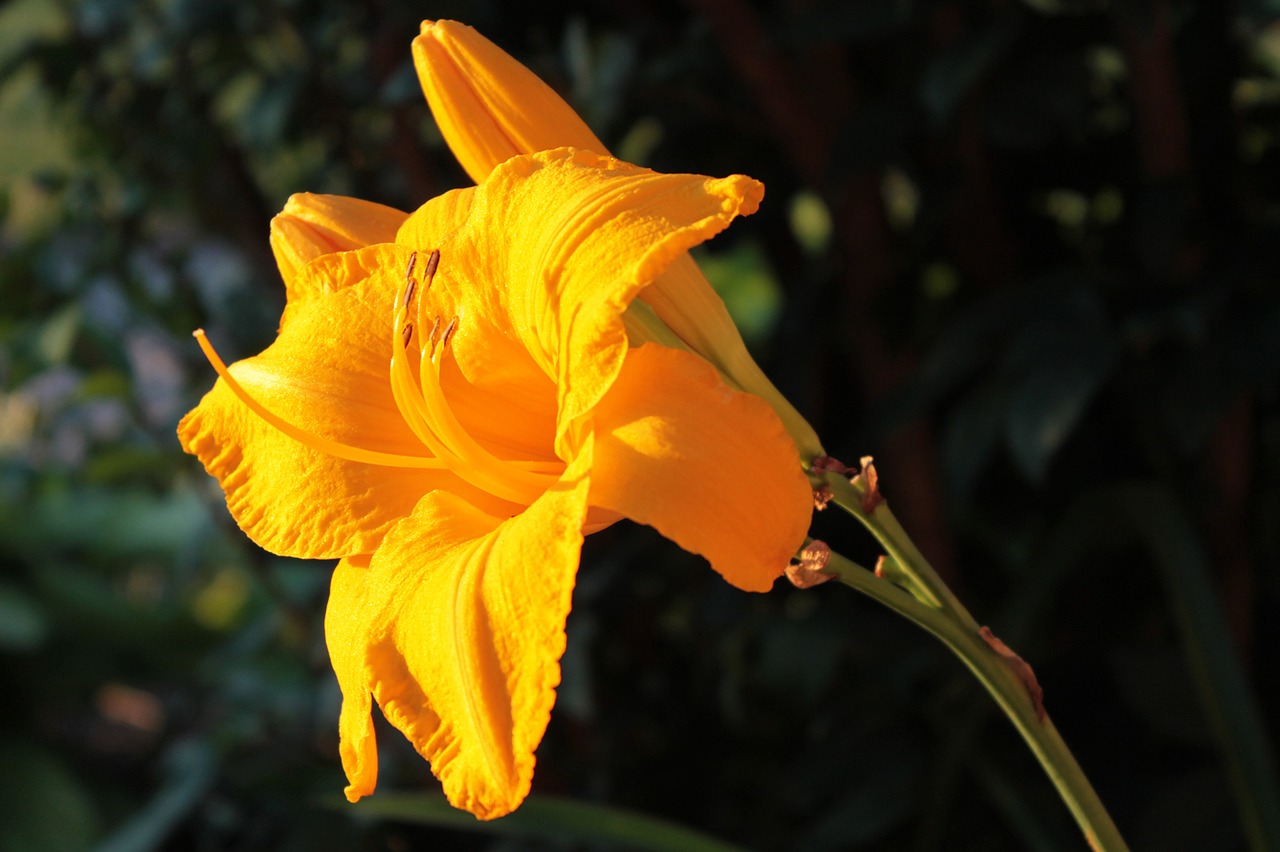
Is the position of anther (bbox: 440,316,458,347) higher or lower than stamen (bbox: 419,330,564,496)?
higher

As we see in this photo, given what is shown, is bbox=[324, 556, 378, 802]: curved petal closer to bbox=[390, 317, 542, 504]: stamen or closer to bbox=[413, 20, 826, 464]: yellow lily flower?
bbox=[390, 317, 542, 504]: stamen

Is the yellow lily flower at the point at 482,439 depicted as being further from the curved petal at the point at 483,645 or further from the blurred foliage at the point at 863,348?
the blurred foliage at the point at 863,348

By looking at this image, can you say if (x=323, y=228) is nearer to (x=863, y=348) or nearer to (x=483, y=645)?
(x=483, y=645)

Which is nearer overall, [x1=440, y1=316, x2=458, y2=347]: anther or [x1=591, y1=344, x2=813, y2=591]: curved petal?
[x1=591, y1=344, x2=813, y2=591]: curved petal

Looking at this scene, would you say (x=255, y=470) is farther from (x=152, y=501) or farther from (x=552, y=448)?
(x=152, y=501)

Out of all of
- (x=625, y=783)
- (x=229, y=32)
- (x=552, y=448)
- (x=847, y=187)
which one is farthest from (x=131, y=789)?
(x=552, y=448)

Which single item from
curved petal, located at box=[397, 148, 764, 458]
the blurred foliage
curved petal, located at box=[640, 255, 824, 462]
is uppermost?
curved petal, located at box=[397, 148, 764, 458]

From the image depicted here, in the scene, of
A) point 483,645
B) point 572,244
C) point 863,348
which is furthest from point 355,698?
point 863,348

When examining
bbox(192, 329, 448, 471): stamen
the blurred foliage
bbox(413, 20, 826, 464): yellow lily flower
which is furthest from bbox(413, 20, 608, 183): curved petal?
the blurred foliage
